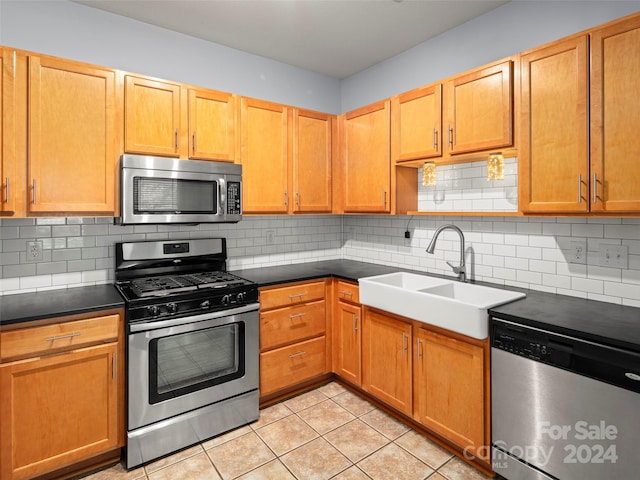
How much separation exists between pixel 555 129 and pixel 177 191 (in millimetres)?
2295

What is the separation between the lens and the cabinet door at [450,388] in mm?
2031

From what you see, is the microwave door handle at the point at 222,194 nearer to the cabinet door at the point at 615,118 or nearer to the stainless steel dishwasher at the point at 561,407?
the stainless steel dishwasher at the point at 561,407

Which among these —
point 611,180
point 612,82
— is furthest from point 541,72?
point 611,180

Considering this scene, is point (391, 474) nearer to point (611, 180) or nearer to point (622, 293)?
point (622, 293)

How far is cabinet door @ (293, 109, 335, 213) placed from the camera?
3219 millimetres

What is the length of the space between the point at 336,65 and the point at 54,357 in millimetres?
3115

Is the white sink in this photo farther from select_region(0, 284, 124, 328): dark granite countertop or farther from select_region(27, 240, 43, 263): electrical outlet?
select_region(27, 240, 43, 263): electrical outlet

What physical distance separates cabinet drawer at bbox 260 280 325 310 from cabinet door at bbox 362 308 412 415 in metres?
0.44

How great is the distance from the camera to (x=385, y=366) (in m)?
2.64

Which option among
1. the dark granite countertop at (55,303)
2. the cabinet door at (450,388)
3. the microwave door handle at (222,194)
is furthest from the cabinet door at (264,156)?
the cabinet door at (450,388)

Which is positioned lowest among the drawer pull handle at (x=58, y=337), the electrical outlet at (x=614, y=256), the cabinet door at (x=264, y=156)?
the drawer pull handle at (x=58, y=337)

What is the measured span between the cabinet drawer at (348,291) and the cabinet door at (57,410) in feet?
5.29

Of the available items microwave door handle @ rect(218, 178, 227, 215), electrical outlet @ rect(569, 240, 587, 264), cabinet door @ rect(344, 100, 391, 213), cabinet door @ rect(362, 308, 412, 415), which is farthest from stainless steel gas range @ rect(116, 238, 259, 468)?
electrical outlet @ rect(569, 240, 587, 264)

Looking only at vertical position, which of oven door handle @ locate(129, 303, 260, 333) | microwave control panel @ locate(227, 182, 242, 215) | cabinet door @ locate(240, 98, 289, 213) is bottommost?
oven door handle @ locate(129, 303, 260, 333)
